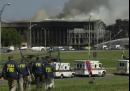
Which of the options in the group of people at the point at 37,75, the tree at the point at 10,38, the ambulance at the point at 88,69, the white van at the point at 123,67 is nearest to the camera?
the group of people at the point at 37,75

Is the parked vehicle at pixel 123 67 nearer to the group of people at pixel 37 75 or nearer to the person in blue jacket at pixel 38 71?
the group of people at pixel 37 75

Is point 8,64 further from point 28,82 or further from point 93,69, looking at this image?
point 93,69

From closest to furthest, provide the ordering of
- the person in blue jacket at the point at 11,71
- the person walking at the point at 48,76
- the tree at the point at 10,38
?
the person in blue jacket at the point at 11,71
the person walking at the point at 48,76
the tree at the point at 10,38

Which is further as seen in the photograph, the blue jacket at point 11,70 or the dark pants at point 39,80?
the dark pants at point 39,80

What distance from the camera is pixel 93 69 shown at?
5681cm

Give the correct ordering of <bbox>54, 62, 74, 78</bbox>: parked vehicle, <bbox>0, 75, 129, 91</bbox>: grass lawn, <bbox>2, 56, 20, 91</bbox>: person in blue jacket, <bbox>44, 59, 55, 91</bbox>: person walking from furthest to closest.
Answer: <bbox>54, 62, 74, 78</bbox>: parked vehicle
<bbox>0, 75, 129, 91</bbox>: grass lawn
<bbox>44, 59, 55, 91</bbox>: person walking
<bbox>2, 56, 20, 91</bbox>: person in blue jacket

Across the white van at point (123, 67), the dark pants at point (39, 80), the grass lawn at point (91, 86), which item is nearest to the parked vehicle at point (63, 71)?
the white van at point (123, 67)

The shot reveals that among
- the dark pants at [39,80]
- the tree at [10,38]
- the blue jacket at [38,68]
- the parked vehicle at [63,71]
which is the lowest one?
the parked vehicle at [63,71]

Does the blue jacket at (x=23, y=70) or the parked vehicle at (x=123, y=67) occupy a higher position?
the blue jacket at (x=23, y=70)

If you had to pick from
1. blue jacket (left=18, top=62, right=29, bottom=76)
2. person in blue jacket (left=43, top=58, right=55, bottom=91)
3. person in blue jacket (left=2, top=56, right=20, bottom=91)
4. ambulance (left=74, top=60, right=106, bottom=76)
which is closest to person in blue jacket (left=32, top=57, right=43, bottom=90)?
person in blue jacket (left=43, top=58, right=55, bottom=91)

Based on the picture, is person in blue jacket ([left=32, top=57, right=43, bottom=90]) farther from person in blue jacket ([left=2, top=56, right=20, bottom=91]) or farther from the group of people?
person in blue jacket ([left=2, top=56, right=20, bottom=91])

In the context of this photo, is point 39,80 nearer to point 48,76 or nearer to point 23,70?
point 48,76

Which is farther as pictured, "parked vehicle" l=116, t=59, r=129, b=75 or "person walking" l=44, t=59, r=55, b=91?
"parked vehicle" l=116, t=59, r=129, b=75

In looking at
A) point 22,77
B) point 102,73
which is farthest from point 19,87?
point 102,73
